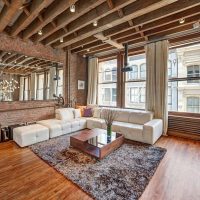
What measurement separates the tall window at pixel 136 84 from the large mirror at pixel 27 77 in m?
2.65

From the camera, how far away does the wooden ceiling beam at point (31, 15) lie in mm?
2589

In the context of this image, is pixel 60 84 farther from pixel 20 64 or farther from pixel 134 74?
pixel 134 74

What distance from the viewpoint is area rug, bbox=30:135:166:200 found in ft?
6.34

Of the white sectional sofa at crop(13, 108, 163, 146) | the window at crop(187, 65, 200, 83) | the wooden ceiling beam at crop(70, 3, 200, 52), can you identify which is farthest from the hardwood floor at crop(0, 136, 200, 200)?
the wooden ceiling beam at crop(70, 3, 200, 52)

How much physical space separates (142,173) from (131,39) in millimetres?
3680

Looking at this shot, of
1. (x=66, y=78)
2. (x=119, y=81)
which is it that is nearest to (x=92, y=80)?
(x=66, y=78)

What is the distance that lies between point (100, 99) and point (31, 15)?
162 inches

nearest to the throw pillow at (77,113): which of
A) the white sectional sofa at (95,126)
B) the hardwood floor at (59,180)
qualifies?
the white sectional sofa at (95,126)

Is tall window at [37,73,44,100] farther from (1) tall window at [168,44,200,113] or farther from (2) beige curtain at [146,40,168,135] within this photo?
(1) tall window at [168,44,200,113]

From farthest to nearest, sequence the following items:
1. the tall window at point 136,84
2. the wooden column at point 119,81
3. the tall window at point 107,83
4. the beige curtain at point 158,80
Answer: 1. the tall window at point 107,83
2. the wooden column at point 119,81
3. the tall window at point 136,84
4. the beige curtain at point 158,80

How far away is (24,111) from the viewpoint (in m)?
4.50

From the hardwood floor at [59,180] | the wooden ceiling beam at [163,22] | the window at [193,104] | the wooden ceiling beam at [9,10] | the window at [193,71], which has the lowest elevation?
the hardwood floor at [59,180]

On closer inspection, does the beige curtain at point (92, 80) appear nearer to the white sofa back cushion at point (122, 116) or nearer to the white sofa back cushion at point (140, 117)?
the white sofa back cushion at point (122, 116)

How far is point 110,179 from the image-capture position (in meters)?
2.16
